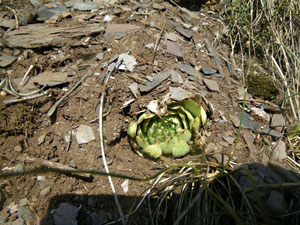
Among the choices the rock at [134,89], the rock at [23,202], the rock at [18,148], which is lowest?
the rock at [23,202]

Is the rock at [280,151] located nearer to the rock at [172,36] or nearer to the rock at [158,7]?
the rock at [172,36]

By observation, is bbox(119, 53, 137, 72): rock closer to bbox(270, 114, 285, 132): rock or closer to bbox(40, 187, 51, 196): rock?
bbox(40, 187, 51, 196): rock

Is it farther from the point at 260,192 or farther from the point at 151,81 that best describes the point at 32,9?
the point at 260,192

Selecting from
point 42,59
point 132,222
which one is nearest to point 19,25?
point 42,59

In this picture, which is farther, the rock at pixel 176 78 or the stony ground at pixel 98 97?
the rock at pixel 176 78

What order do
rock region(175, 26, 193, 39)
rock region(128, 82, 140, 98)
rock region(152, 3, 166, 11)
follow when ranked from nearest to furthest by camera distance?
rock region(128, 82, 140, 98) → rock region(175, 26, 193, 39) → rock region(152, 3, 166, 11)

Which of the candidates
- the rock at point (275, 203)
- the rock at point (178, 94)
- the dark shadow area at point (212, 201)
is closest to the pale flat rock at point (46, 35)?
the rock at point (178, 94)

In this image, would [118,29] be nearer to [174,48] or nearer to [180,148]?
[174,48]

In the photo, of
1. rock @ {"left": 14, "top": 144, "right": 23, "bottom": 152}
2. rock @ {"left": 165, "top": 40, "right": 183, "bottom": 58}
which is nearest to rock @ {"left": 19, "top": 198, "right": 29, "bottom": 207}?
rock @ {"left": 14, "top": 144, "right": 23, "bottom": 152}
